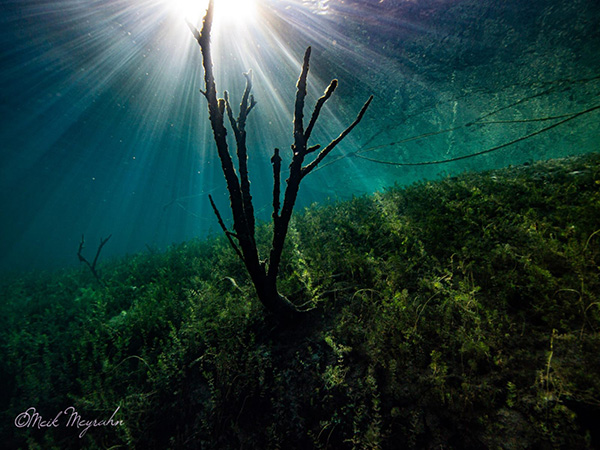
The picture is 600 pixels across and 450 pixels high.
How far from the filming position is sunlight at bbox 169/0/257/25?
7188 mm

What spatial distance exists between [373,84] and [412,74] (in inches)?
69.1

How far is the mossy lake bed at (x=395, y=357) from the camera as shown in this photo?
1376 millimetres

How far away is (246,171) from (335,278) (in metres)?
2.03

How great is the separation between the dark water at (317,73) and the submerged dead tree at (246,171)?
111 centimetres

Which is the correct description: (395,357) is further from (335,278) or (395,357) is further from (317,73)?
(317,73)

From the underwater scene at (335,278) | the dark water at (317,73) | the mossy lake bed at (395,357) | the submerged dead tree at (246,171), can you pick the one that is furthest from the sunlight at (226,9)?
the mossy lake bed at (395,357)

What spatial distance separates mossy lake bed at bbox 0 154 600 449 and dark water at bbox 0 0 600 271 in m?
1.23

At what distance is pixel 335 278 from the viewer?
3178mm

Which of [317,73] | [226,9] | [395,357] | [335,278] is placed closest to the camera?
[395,357]

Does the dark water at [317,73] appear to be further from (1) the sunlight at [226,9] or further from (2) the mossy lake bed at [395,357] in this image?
(2) the mossy lake bed at [395,357]

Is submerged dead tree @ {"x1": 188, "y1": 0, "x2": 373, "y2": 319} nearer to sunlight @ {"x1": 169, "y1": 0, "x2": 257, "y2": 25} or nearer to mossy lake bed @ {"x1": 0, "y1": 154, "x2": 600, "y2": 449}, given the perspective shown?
mossy lake bed @ {"x1": 0, "y1": 154, "x2": 600, "y2": 449}

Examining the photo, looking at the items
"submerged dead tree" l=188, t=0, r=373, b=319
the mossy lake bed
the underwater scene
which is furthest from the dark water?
the mossy lake bed

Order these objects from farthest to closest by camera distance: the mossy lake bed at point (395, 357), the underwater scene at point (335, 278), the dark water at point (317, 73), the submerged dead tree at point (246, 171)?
1. the dark water at point (317, 73)
2. the submerged dead tree at point (246, 171)
3. the underwater scene at point (335, 278)
4. the mossy lake bed at point (395, 357)

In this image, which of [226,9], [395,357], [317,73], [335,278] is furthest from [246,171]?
[317,73]
